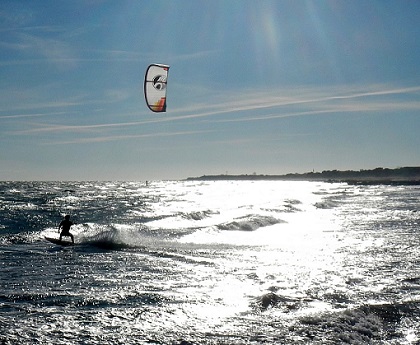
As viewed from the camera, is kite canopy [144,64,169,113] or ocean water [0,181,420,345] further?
kite canopy [144,64,169,113]

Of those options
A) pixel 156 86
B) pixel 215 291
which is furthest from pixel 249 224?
pixel 215 291

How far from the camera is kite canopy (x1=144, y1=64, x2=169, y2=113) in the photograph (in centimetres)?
1610

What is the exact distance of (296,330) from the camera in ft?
25.7

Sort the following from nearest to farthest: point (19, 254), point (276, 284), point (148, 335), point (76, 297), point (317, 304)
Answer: point (148, 335) < point (317, 304) < point (76, 297) < point (276, 284) < point (19, 254)

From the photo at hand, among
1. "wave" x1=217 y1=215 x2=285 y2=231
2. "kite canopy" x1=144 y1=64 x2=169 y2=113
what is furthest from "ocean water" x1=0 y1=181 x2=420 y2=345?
"wave" x1=217 y1=215 x2=285 y2=231

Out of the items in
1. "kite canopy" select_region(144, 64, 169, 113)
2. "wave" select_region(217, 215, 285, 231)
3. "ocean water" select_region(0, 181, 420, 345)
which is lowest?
"wave" select_region(217, 215, 285, 231)

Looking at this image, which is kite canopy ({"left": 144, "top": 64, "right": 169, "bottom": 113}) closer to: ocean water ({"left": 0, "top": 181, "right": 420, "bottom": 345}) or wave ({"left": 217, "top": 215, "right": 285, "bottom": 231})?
ocean water ({"left": 0, "top": 181, "right": 420, "bottom": 345})

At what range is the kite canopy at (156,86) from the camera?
1610 cm

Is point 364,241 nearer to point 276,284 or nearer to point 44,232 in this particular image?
point 276,284

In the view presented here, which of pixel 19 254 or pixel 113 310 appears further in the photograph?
pixel 19 254

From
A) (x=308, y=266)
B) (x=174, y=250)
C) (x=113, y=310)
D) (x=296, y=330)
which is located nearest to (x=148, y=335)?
(x=113, y=310)

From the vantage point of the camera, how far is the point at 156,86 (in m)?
16.5

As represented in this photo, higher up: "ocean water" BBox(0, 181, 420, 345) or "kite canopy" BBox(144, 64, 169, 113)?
"kite canopy" BBox(144, 64, 169, 113)

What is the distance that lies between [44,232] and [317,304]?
20710 millimetres
